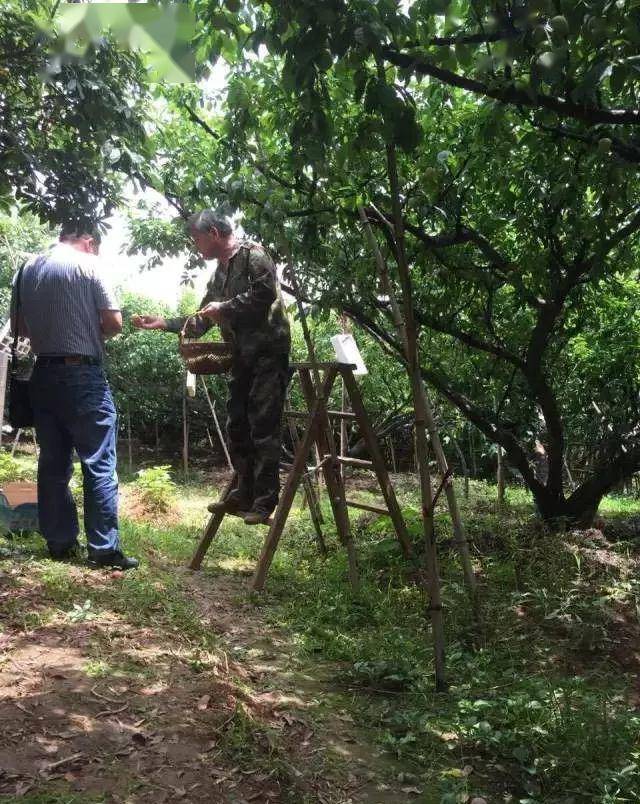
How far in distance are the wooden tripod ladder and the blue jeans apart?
83 centimetres

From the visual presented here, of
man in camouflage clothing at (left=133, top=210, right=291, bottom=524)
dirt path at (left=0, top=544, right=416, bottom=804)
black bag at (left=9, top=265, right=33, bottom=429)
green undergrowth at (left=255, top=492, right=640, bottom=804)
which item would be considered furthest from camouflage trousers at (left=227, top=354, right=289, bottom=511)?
black bag at (left=9, top=265, right=33, bottom=429)

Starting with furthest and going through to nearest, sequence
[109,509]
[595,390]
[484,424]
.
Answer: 1. [595,390]
2. [484,424]
3. [109,509]

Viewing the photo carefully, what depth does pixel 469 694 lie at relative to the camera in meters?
2.70

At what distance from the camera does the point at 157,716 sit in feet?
7.10

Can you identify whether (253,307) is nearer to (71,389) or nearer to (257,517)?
(71,389)

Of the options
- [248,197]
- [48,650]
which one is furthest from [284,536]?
[48,650]

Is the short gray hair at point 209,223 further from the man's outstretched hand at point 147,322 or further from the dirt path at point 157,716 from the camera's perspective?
the dirt path at point 157,716

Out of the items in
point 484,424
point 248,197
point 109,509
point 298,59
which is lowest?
point 109,509

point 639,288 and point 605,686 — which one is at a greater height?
point 639,288

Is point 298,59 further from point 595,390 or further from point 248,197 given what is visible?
point 595,390

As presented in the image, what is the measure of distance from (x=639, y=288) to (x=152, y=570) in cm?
452

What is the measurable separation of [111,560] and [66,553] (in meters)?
0.31

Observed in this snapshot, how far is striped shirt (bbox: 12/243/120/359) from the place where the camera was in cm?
366

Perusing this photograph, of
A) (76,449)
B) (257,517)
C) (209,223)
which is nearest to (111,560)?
(76,449)
